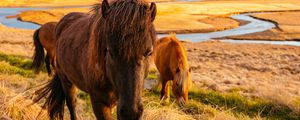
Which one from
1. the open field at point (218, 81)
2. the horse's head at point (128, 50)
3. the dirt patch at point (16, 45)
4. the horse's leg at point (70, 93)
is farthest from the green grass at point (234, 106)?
the dirt patch at point (16, 45)

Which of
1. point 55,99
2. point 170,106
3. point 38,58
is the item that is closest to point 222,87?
point 38,58

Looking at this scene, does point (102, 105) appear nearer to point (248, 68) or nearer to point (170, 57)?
point (170, 57)

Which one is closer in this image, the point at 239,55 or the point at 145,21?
the point at 145,21

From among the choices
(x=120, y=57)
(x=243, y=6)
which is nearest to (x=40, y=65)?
(x=120, y=57)

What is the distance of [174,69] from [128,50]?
601 centimetres

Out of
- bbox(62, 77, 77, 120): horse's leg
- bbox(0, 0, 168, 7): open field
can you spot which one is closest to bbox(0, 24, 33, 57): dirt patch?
bbox(62, 77, 77, 120): horse's leg

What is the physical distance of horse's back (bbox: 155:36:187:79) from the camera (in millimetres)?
8586

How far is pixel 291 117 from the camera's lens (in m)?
7.93

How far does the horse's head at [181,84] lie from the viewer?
7.99 m

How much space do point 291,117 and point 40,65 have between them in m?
6.75

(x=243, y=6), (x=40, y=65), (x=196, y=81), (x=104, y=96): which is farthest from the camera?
(x=243, y=6)

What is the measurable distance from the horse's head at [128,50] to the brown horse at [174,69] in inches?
201

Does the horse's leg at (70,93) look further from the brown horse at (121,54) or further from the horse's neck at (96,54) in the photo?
the horse's neck at (96,54)

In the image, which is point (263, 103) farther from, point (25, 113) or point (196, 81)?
point (25, 113)
